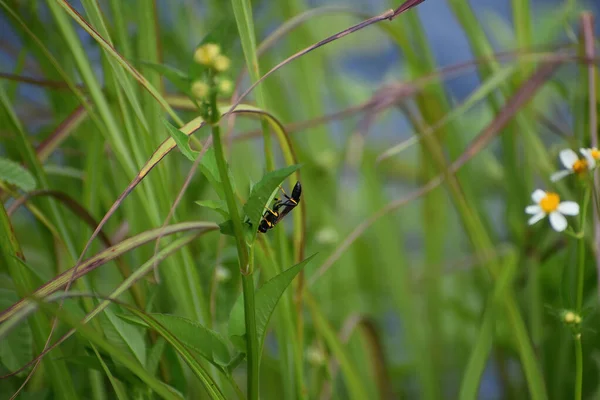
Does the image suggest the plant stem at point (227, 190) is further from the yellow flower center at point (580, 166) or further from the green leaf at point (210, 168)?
the yellow flower center at point (580, 166)

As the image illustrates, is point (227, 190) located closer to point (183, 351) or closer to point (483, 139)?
point (183, 351)

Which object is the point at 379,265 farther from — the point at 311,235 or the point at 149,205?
the point at 149,205

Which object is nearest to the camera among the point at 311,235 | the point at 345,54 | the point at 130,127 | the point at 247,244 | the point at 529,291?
the point at 247,244

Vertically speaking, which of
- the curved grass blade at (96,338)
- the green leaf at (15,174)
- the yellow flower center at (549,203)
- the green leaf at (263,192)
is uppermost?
the green leaf at (15,174)

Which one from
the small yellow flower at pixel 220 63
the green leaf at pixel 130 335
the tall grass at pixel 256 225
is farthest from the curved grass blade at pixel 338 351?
the small yellow flower at pixel 220 63

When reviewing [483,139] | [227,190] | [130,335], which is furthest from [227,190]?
[483,139]

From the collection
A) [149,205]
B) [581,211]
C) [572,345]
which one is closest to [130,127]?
[149,205]
